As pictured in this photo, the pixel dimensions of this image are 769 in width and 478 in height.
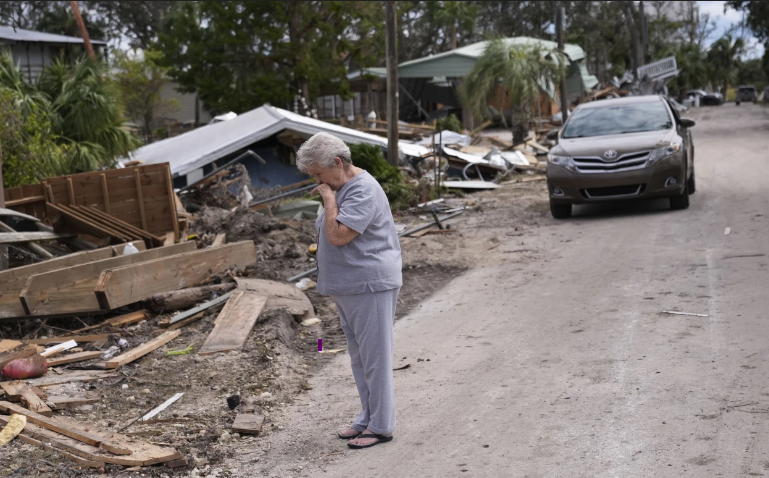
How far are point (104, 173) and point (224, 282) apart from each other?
448 cm

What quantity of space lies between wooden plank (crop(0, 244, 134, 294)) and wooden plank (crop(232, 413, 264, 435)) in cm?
380

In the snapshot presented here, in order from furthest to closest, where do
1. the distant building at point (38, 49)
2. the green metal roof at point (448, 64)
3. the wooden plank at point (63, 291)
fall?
the green metal roof at point (448, 64)
the distant building at point (38, 49)
the wooden plank at point (63, 291)

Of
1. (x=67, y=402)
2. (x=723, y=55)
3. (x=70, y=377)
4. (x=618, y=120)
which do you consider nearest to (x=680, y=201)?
(x=618, y=120)

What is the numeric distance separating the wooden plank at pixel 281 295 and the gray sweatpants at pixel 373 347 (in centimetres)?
340

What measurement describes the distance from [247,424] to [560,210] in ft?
31.5

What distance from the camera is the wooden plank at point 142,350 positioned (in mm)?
7254

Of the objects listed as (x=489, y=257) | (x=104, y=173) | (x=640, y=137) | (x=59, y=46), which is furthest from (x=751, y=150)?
(x=59, y=46)

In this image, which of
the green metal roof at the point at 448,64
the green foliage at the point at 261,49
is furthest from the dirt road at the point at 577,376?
the green metal roof at the point at 448,64

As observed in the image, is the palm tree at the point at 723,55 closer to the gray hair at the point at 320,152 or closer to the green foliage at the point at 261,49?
the green foliage at the point at 261,49

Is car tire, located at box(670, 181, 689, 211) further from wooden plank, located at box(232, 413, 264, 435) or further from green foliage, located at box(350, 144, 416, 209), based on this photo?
wooden plank, located at box(232, 413, 264, 435)

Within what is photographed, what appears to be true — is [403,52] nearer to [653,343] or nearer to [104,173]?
[104,173]

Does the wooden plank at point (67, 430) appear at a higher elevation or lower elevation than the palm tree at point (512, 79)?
lower

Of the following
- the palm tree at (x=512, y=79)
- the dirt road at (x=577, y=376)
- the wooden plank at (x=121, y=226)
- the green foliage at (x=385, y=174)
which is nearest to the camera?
the dirt road at (x=577, y=376)

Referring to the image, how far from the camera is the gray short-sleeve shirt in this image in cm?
499
